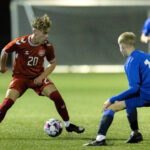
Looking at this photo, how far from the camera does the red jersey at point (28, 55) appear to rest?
7.51 m

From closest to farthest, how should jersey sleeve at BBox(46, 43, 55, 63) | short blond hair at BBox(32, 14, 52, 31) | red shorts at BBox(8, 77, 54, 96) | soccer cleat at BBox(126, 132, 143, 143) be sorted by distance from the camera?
soccer cleat at BBox(126, 132, 143, 143) → short blond hair at BBox(32, 14, 52, 31) → red shorts at BBox(8, 77, 54, 96) → jersey sleeve at BBox(46, 43, 55, 63)

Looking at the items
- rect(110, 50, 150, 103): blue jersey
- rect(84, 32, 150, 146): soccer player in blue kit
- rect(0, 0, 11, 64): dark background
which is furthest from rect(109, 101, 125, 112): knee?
rect(0, 0, 11, 64): dark background

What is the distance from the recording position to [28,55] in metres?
7.52

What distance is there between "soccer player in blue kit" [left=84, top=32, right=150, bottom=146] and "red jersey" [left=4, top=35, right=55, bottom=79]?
1.44 m

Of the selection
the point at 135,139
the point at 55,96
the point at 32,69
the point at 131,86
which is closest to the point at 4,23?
the point at 32,69

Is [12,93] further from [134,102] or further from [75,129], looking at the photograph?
[134,102]

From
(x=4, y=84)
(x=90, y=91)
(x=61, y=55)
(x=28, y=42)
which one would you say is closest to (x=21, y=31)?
(x=61, y=55)

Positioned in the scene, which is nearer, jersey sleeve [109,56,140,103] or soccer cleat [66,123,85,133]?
jersey sleeve [109,56,140,103]

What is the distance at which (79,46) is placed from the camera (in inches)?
844

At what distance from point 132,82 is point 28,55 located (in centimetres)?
186

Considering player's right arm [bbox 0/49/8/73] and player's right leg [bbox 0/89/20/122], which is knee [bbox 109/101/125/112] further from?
player's right arm [bbox 0/49/8/73]

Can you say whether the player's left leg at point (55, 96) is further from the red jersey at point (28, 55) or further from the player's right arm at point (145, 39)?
the player's right arm at point (145, 39)

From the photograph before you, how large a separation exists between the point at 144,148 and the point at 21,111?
4555mm

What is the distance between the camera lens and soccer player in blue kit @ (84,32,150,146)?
6.31 metres
